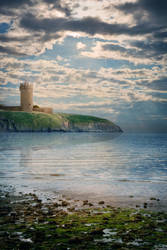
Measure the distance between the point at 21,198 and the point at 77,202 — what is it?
10.3 feet

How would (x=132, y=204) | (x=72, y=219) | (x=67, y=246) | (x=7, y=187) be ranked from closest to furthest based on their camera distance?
(x=67, y=246), (x=72, y=219), (x=132, y=204), (x=7, y=187)

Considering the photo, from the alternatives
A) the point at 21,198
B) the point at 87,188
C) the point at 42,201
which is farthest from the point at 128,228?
the point at 87,188

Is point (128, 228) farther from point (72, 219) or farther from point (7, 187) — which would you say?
point (7, 187)

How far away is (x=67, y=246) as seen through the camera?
845 centimetres

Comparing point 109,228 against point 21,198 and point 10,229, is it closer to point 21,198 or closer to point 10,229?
point 10,229

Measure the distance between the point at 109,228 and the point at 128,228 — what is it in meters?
0.72

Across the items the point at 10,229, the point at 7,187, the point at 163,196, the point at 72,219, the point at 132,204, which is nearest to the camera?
the point at 10,229

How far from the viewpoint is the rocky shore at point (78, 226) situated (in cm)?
862

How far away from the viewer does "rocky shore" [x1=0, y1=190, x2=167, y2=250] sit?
8625mm

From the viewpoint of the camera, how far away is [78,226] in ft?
33.5

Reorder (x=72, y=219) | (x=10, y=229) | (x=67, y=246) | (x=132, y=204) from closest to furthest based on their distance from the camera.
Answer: (x=67, y=246) → (x=10, y=229) → (x=72, y=219) → (x=132, y=204)

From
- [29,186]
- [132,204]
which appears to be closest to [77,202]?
[132,204]

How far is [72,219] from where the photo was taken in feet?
36.3

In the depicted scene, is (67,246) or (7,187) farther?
(7,187)
